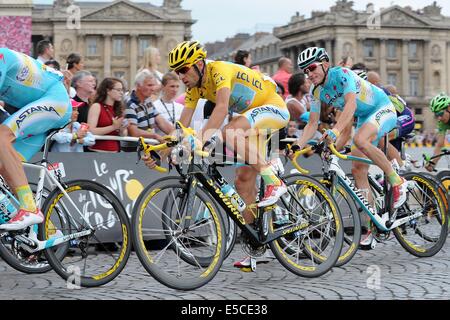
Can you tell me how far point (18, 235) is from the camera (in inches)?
241

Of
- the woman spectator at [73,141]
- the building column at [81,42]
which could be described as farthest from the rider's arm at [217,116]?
the building column at [81,42]

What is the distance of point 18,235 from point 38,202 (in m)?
0.35

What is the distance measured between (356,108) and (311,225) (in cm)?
169

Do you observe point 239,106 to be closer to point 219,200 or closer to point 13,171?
point 219,200

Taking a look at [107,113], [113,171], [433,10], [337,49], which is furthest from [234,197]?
[433,10]

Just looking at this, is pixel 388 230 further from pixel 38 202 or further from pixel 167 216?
pixel 38 202

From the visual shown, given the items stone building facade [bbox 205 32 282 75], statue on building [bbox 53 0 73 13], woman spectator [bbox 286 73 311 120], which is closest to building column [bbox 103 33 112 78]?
statue on building [bbox 53 0 73 13]

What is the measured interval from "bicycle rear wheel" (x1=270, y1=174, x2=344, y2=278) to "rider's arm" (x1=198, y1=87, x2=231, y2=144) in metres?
0.96

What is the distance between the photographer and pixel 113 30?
114 m

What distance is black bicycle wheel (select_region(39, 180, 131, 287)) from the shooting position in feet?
20.3

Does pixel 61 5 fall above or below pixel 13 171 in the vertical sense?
above
